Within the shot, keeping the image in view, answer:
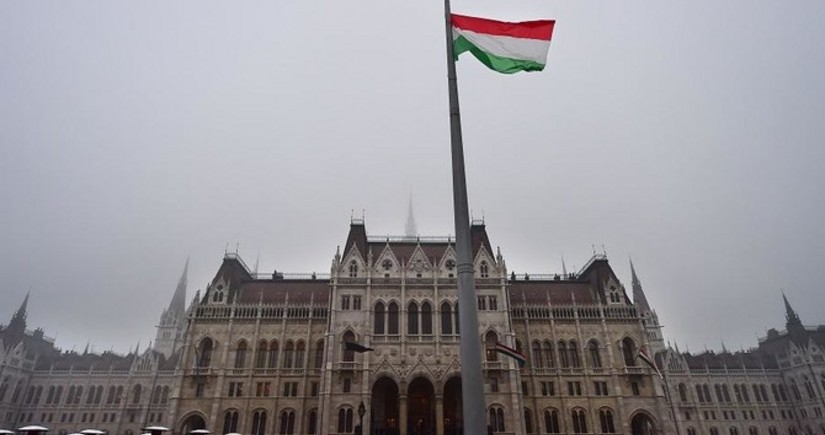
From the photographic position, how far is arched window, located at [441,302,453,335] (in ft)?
160

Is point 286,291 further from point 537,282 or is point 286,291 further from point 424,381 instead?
point 537,282

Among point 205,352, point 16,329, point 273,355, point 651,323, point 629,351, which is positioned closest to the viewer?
point 205,352

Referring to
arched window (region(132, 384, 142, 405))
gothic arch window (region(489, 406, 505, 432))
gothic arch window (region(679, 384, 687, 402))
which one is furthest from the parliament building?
arched window (region(132, 384, 142, 405))

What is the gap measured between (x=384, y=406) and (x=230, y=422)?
1672 centimetres

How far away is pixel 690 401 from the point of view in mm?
82375

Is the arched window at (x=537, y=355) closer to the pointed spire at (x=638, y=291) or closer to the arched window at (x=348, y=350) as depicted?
the arched window at (x=348, y=350)

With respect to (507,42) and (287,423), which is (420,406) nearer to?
(287,423)

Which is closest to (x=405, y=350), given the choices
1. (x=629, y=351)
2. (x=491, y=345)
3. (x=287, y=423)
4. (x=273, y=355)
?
(x=491, y=345)

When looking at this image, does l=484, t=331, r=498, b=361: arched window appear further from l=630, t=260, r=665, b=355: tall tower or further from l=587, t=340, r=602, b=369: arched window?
l=630, t=260, r=665, b=355: tall tower

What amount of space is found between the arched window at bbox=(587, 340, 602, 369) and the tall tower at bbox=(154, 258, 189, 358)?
99.9m

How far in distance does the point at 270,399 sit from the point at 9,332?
86.5 meters

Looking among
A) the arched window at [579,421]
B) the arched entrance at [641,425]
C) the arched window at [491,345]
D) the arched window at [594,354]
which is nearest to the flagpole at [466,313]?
the arched window at [491,345]

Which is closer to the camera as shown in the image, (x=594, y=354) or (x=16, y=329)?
(x=594, y=354)

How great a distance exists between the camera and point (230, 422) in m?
48.5
